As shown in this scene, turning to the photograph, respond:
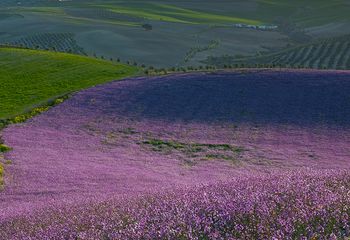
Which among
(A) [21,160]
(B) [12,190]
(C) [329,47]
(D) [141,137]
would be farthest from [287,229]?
(C) [329,47]

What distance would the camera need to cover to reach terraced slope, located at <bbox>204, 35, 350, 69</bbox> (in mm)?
64438

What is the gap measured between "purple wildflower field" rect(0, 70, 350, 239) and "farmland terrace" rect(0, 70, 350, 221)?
73mm

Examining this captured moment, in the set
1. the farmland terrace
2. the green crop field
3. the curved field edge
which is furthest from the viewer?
→ the green crop field

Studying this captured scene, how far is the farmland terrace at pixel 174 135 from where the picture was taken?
20.3 meters

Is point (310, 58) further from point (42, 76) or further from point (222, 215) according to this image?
point (222, 215)

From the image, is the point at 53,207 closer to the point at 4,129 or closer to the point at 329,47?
the point at 4,129

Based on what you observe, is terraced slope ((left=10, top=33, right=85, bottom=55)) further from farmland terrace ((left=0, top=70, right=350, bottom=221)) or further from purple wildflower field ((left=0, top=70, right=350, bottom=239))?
farmland terrace ((left=0, top=70, right=350, bottom=221))

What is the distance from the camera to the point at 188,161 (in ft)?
82.3

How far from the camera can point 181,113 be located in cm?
3459

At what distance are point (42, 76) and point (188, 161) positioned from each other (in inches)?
1124

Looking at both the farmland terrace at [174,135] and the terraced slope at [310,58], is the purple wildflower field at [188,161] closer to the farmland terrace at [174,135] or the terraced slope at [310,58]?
the farmland terrace at [174,135]

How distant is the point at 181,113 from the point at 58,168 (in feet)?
44.1

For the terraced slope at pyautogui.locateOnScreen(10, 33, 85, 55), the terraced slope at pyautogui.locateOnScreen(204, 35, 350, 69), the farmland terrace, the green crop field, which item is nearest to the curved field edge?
the farmland terrace

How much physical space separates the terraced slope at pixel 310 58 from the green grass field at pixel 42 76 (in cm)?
2087
